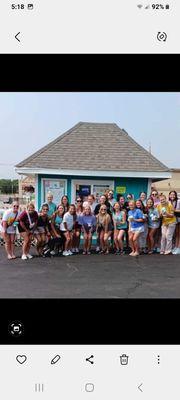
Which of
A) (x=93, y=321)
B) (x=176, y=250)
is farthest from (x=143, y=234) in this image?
(x=93, y=321)

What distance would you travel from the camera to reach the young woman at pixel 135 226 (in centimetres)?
553

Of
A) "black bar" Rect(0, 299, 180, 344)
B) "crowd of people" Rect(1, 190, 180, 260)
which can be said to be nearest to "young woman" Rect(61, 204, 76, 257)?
"crowd of people" Rect(1, 190, 180, 260)

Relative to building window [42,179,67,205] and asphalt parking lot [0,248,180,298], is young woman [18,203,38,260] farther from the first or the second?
building window [42,179,67,205]

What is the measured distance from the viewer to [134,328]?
1.25m

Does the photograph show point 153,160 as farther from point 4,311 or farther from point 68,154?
point 4,311

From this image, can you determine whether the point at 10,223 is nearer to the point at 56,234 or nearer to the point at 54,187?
the point at 56,234

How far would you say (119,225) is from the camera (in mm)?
5773

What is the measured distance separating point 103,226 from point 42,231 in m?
1.21

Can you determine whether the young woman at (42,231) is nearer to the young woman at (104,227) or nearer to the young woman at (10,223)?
the young woman at (10,223)

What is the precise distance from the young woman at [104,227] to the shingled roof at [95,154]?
1341 millimetres

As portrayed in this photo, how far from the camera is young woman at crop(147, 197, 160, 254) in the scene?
18.5 ft
